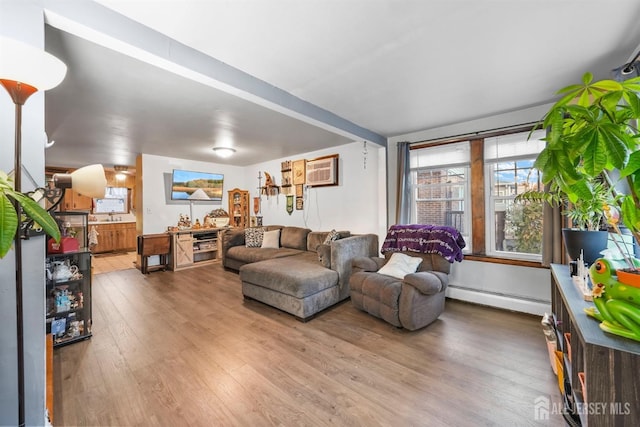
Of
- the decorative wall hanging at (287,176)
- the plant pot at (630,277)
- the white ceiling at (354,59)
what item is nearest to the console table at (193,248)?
the decorative wall hanging at (287,176)

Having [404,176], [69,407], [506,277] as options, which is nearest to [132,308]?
[69,407]

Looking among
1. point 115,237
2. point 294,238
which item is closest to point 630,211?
point 294,238

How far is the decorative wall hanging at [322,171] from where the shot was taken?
4766 mm

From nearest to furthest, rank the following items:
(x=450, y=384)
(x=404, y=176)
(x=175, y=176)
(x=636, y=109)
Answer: (x=636, y=109)
(x=450, y=384)
(x=404, y=176)
(x=175, y=176)

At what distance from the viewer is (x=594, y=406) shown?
0.99m

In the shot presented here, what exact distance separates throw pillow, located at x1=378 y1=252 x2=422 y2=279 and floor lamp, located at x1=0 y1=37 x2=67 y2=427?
2.82m

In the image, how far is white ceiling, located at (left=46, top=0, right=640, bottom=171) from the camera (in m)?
1.54

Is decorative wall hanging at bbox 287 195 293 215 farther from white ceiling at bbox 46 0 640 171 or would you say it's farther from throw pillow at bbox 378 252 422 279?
throw pillow at bbox 378 252 422 279

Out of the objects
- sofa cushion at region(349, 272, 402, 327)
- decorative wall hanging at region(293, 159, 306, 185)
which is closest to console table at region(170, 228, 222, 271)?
decorative wall hanging at region(293, 159, 306, 185)

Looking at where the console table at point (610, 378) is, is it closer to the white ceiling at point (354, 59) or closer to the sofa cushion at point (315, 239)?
the white ceiling at point (354, 59)

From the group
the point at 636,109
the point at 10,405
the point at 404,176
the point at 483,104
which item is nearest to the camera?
the point at 636,109

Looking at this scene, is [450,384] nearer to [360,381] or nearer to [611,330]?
[360,381]

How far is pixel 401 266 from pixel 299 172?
3.04 meters

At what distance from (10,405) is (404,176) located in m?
4.05
